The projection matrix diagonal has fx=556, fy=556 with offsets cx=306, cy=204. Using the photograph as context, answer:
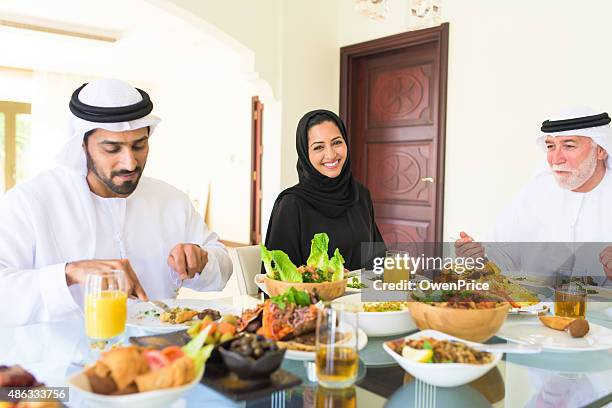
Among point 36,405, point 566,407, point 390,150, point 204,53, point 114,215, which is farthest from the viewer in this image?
point 204,53

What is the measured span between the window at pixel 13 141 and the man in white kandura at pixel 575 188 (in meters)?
9.52

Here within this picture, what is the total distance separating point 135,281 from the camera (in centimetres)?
151

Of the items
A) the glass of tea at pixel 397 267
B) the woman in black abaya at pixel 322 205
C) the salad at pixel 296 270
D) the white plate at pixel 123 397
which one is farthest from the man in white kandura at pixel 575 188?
the white plate at pixel 123 397

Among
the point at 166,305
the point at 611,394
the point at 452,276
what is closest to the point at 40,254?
the point at 166,305

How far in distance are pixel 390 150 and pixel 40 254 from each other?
144 inches

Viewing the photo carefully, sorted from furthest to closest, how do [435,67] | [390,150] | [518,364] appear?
[390,150] < [435,67] < [518,364]

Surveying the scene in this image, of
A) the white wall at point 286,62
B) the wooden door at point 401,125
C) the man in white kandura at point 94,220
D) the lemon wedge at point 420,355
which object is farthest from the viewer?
the white wall at point 286,62

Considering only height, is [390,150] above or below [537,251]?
above

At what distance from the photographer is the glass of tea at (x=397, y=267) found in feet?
5.62

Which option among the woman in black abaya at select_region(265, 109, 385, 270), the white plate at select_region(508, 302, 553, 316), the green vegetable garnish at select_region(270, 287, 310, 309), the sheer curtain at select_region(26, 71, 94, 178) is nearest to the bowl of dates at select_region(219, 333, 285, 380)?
the green vegetable garnish at select_region(270, 287, 310, 309)

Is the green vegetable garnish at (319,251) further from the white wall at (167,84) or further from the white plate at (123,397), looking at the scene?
the white wall at (167,84)

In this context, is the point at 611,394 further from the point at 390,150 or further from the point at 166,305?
the point at 390,150

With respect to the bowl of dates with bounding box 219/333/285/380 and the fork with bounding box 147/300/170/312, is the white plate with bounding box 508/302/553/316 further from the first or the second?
the fork with bounding box 147/300/170/312

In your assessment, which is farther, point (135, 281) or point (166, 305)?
point (166, 305)
